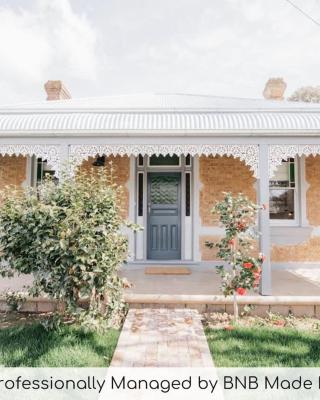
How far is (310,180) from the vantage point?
797cm

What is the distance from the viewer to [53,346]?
3682 millimetres

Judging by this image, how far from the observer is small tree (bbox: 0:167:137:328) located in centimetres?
374

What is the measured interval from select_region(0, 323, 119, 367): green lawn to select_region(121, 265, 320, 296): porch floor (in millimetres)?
1523

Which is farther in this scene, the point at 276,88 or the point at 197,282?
the point at 276,88

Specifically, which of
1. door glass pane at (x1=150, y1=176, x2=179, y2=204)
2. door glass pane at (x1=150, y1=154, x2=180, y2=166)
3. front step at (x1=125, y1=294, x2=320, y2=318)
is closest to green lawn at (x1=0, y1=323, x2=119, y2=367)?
front step at (x1=125, y1=294, x2=320, y2=318)

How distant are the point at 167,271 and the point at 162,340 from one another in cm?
335

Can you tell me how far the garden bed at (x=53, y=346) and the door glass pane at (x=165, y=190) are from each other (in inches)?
172

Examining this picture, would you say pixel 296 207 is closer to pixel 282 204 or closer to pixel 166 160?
pixel 282 204

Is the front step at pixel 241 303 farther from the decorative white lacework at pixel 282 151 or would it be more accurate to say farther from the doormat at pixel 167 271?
the decorative white lacework at pixel 282 151

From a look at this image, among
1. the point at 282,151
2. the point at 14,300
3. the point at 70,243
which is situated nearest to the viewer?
the point at 70,243

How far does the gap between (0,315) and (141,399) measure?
3.17m

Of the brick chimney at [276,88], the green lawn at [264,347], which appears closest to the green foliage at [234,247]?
the green lawn at [264,347]

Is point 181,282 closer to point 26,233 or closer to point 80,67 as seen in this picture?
point 26,233

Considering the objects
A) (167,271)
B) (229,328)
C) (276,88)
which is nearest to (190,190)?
(167,271)
